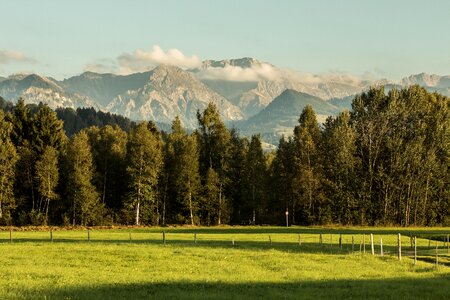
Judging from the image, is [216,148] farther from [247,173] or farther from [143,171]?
[143,171]

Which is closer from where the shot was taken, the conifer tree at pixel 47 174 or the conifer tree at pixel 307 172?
the conifer tree at pixel 47 174

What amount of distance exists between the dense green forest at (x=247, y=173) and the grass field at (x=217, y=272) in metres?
47.1

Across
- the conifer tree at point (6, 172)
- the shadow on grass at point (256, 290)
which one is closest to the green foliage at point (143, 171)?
the conifer tree at point (6, 172)

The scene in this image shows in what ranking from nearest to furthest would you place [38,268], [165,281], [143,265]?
[165,281] → [38,268] → [143,265]

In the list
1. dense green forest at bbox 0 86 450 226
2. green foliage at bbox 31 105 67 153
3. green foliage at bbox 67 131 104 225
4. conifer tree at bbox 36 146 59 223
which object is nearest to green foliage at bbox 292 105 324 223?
dense green forest at bbox 0 86 450 226

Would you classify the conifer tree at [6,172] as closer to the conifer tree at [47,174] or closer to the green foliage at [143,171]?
the conifer tree at [47,174]

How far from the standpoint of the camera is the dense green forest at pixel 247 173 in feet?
348

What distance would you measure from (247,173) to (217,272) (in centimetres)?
7998

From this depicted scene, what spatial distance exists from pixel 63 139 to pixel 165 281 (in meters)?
85.9

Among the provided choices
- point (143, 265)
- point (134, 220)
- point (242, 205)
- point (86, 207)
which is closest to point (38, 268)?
point (143, 265)

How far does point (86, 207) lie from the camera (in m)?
106

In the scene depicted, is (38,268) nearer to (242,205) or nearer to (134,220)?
(134,220)

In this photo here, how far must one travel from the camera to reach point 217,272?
128 feet

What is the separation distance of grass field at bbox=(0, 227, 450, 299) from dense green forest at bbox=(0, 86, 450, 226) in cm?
4714
